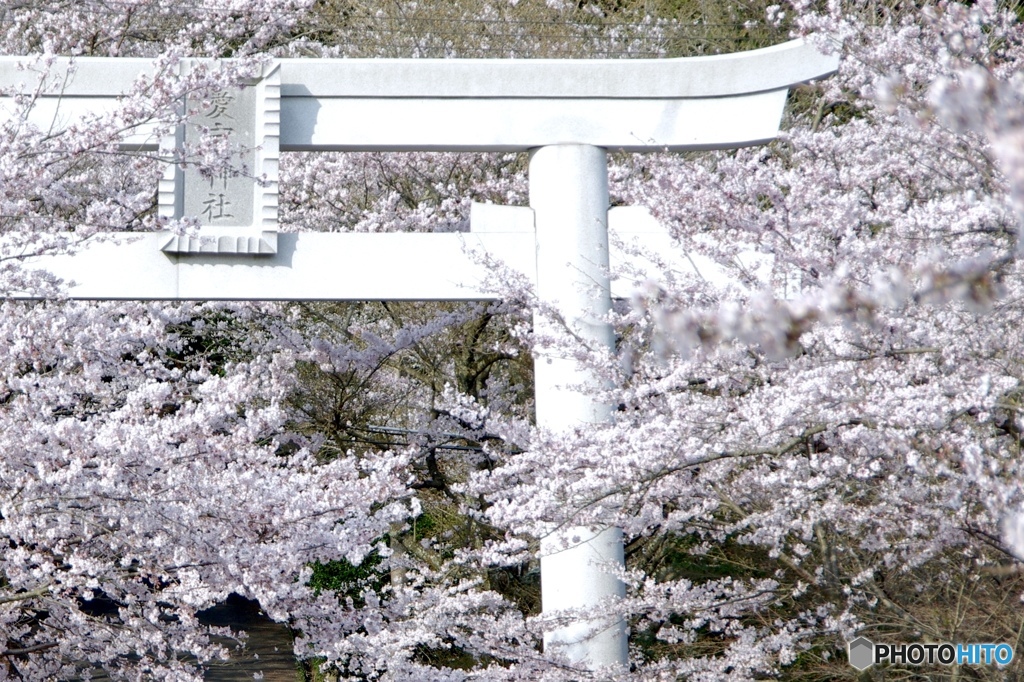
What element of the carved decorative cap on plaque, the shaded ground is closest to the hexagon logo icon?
the carved decorative cap on plaque

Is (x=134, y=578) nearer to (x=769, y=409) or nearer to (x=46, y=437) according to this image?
(x=46, y=437)

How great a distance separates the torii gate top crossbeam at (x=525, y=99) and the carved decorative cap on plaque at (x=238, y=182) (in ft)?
0.49

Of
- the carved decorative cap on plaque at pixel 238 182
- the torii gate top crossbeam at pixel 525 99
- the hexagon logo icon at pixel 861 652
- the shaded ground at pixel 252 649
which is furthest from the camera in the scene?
the shaded ground at pixel 252 649

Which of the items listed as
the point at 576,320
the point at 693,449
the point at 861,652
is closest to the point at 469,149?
the point at 576,320

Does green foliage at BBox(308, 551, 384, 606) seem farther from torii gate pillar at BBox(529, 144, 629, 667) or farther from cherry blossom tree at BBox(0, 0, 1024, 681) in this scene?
torii gate pillar at BBox(529, 144, 629, 667)

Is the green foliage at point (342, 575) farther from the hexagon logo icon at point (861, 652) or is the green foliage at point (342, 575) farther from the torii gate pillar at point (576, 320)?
the hexagon logo icon at point (861, 652)

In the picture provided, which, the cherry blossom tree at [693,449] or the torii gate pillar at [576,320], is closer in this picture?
the cherry blossom tree at [693,449]

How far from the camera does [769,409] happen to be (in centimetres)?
390

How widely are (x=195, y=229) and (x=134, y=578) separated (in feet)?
4.90

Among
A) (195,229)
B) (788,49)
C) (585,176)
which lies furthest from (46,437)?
(788,49)

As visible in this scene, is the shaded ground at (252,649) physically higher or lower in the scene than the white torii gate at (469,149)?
lower

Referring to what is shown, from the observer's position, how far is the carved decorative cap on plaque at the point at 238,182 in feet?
18.0

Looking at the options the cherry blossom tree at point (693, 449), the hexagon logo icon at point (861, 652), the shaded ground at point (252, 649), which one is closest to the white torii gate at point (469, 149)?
the cherry blossom tree at point (693, 449)

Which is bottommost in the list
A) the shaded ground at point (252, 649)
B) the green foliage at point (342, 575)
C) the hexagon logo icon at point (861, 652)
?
the hexagon logo icon at point (861, 652)
